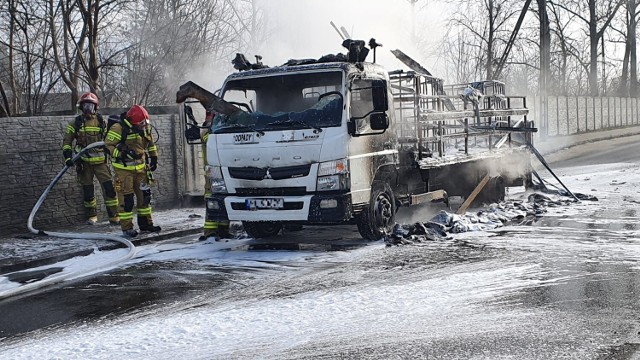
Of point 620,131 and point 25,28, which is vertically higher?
point 25,28

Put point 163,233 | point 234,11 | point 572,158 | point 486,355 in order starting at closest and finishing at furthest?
point 486,355
point 163,233
point 234,11
point 572,158

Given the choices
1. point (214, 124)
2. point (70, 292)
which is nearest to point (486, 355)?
point (70, 292)

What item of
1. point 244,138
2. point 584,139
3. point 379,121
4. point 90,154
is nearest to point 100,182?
point 90,154

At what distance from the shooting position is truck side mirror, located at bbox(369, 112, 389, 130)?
889cm

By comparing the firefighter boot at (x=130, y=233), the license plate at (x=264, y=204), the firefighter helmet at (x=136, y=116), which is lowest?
the firefighter boot at (x=130, y=233)

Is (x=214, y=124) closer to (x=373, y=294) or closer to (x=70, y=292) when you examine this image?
(x=70, y=292)

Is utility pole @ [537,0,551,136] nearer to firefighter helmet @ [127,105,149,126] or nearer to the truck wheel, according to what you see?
the truck wheel

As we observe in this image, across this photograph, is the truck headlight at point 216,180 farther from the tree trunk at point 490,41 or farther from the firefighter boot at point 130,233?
the tree trunk at point 490,41

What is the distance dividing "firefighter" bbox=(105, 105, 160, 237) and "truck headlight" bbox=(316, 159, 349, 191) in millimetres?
3157

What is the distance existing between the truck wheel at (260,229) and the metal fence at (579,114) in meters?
21.9

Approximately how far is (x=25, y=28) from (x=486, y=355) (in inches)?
540

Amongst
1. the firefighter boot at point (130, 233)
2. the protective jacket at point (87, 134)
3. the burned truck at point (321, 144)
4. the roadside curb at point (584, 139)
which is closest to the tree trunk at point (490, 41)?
the roadside curb at point (584, 139)

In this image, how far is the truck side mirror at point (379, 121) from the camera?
8.89 m

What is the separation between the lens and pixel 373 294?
6422 millimetres
